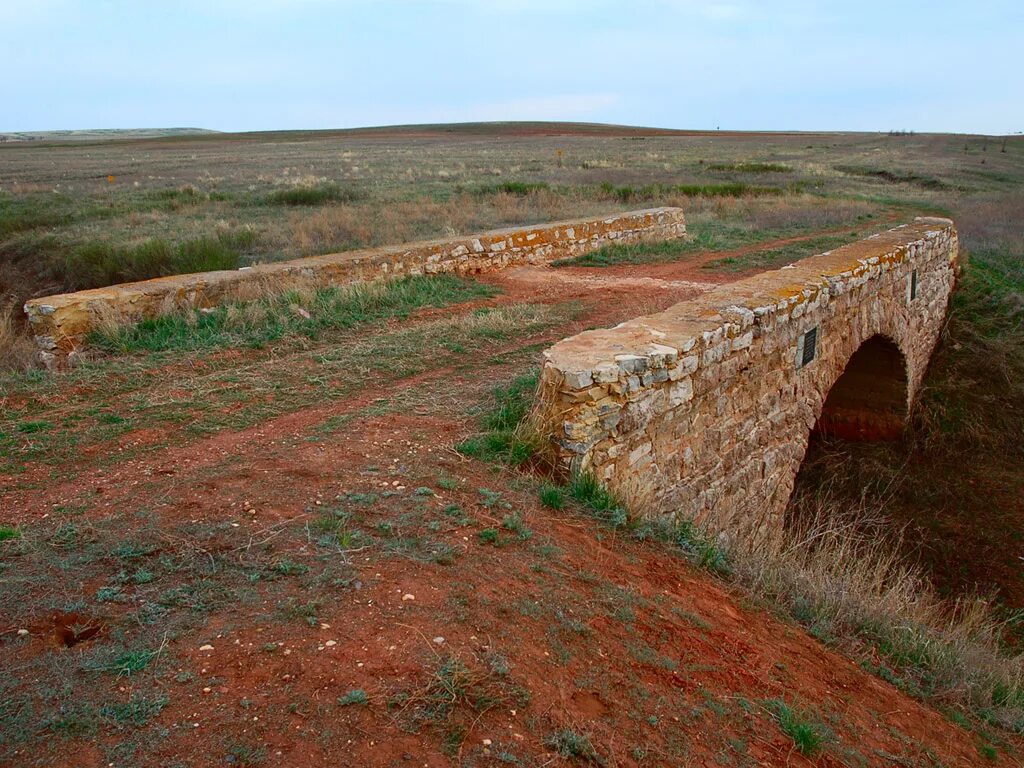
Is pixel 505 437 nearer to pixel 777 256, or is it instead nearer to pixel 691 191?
pixel 777 256

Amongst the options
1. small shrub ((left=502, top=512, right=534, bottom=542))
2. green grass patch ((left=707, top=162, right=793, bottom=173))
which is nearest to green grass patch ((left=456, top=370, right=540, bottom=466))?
small shrub ((left=502, top=512, right=534, bottom=542))

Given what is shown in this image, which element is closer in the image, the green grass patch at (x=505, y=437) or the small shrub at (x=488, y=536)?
the small shrub at (x=488, y=536)

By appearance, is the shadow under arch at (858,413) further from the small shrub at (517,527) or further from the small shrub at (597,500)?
the small shrub at (517,527)

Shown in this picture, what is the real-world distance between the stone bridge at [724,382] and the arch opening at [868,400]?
706 mm

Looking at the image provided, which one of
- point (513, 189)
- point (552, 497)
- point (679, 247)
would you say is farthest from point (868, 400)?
point (513, 189)

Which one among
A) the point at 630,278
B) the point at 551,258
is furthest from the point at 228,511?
the point at 551,258

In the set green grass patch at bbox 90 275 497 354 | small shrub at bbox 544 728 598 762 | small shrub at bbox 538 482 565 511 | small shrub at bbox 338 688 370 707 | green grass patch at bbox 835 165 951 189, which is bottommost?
small shrub at bbox 544 728 598 762

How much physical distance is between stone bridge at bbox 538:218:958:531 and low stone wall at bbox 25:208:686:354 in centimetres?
459

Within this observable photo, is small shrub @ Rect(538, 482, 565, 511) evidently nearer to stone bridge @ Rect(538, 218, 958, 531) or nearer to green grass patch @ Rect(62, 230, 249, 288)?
stone bridge @ Rect(538, 218, 958, 531)

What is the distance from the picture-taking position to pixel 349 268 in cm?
914

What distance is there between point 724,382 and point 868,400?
20.9 feet

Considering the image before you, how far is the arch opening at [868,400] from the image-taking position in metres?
10.3

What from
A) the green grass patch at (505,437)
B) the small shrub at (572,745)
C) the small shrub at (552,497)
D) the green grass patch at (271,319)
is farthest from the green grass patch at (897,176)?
the small shrub at (572,745)

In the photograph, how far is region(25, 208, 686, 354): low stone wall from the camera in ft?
22.1
